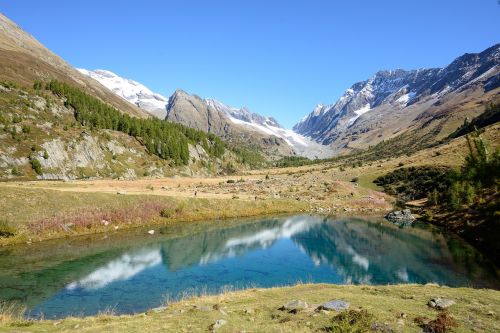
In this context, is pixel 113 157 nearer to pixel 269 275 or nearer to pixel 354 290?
pixel 269 275

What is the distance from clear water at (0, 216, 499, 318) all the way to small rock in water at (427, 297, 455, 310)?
61.3ft

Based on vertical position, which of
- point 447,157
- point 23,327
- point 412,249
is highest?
point 447,157

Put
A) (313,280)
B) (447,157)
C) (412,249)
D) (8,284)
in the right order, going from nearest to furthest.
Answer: (8,284) < (313,280) < (412,249) < (447,157)

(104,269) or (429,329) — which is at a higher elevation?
(429,329)

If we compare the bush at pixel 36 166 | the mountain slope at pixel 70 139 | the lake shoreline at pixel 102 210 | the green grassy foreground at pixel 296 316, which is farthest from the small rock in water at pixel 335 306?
the bush at pixel 36 166

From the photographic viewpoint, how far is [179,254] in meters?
55.9

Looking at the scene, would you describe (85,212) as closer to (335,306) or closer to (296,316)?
(296,316)

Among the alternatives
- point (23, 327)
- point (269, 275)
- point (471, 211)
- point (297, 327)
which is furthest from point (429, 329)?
point (471, 211)

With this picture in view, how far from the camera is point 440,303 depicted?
2375 centimetres

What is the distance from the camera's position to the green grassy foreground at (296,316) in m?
20.0

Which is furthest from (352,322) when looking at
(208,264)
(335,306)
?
(208,264)

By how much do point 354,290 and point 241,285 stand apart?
13.9 metres

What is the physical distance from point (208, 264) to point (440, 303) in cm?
3319

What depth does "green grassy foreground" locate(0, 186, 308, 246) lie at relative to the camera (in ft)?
180
